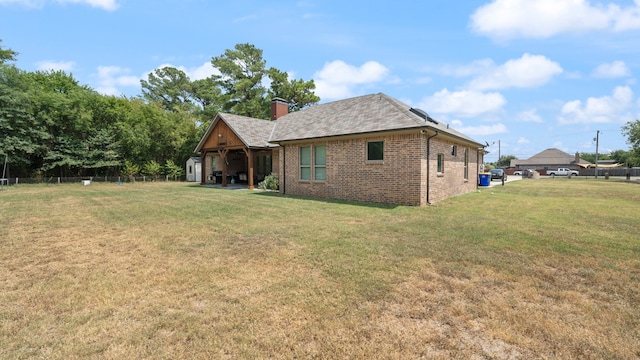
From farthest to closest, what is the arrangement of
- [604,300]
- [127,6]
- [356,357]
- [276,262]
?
[127,6] < [276,262] < [604,300] < [356,357]

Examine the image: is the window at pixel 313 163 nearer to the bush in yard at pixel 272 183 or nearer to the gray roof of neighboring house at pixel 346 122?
the gray roof of neighboring house at pixel 346 122

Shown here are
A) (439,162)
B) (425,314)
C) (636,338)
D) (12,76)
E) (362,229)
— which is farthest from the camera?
(12,76)

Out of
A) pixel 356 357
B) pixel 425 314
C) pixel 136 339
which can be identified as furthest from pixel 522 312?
pixel 136 339

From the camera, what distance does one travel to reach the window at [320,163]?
13352 mm

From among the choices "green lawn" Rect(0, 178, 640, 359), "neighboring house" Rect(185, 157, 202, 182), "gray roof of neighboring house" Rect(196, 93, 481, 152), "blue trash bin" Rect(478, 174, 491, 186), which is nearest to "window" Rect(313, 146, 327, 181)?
"gray roof of neighboring house" Rect(196, 93, 481, 152)

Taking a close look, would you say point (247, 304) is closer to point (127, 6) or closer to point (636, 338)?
point (636, 338)

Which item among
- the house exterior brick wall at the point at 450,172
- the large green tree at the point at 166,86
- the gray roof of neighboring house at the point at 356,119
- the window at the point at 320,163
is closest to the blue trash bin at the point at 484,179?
the house exterior brick wall at the point at 450,172

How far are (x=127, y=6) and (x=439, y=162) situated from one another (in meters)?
13.3

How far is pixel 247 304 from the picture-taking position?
10.4 feet

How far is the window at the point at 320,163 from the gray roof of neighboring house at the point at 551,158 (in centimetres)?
7500

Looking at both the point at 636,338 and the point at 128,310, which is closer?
the point at 636,338

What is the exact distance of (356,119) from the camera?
13.1 meters

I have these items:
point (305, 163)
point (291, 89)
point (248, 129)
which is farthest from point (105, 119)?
point (305, 163)

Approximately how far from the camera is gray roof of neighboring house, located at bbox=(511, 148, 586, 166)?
6506cm
